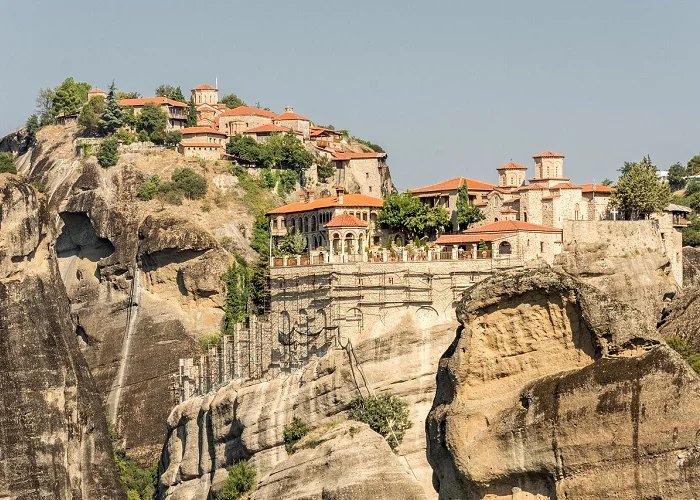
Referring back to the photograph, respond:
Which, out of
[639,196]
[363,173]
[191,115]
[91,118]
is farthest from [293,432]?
[191,115]

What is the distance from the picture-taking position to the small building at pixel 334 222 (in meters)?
88.0

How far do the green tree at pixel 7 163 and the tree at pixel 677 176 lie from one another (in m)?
49.8

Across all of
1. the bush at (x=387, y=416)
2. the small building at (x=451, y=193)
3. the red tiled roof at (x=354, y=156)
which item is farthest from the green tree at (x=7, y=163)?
the bush at (x=387, y=416)

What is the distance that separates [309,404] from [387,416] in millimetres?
4906

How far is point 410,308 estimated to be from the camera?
74.5 m

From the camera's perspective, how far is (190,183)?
113 m

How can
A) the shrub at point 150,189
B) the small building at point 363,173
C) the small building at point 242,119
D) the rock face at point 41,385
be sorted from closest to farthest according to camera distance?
the rock face at point 41,385, the shrub at point 150,189, the small building at point 363,173, the small building at point 242,119

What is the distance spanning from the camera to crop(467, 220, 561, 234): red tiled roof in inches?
3095

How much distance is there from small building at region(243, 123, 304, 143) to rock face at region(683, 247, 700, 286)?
3536cm

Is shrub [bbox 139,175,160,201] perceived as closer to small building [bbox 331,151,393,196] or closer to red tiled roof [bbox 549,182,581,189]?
small building [bbox 331,151,393,196]

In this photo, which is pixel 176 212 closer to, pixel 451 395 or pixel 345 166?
pixel 345 166

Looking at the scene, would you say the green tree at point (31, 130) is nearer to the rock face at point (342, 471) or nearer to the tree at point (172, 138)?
the tree at point (172, 138)

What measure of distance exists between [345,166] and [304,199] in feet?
20.6

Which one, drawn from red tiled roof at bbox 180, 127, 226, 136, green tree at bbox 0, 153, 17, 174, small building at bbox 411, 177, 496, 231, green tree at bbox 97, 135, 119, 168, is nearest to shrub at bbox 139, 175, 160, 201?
green tree at bbox 97, 135, 119, 168
